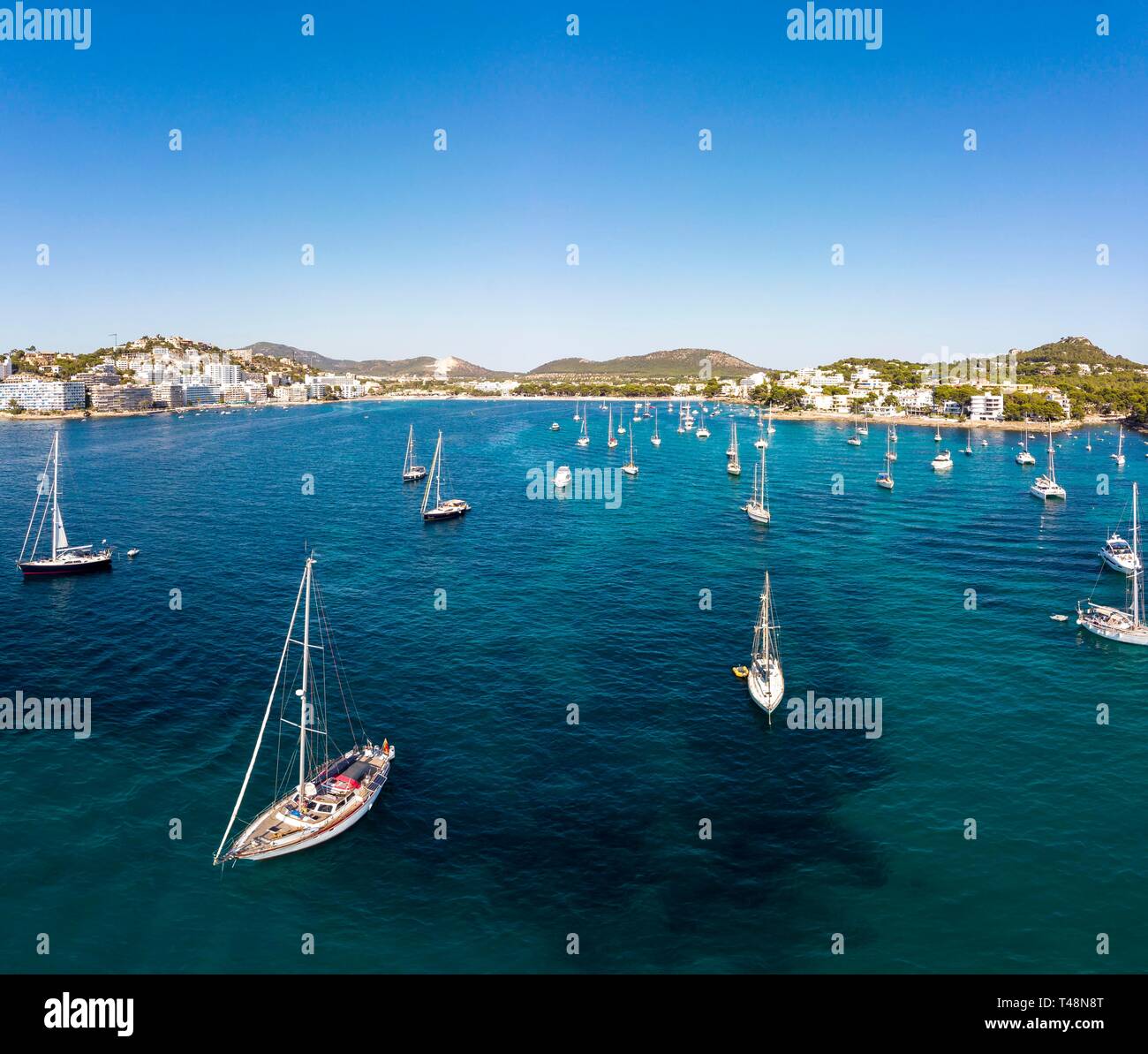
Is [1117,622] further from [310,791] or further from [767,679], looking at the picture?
[310,791]

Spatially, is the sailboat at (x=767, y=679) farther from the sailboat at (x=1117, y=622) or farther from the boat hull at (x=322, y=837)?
the sailboat at (x=1117, y=622)

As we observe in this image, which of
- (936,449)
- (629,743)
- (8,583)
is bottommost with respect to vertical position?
(629,743)

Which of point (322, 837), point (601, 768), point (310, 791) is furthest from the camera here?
point (601, 768)

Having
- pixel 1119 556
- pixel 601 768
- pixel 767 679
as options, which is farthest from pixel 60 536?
pixel 1119 556

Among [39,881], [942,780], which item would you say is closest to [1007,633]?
[942,780]

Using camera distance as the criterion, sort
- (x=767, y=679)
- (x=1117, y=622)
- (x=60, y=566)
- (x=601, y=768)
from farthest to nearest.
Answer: (x=60, y=566), (x=1117, y=622), (x=767, y=679), (x=601, y=768)

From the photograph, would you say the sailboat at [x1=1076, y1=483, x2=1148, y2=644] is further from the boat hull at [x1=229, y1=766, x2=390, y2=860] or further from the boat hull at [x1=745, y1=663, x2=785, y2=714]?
the boat hull at [x1=229, y1=766, x2=390, y2=860]

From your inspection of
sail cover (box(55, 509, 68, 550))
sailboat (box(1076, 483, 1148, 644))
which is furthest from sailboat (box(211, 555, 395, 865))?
sailboat (box(1076, 483, 1148, 644))
